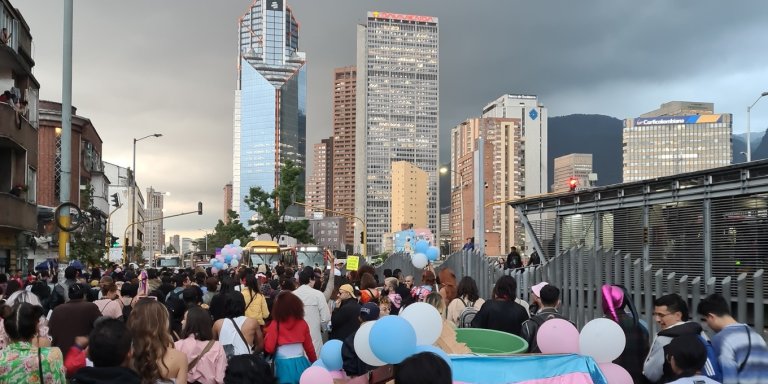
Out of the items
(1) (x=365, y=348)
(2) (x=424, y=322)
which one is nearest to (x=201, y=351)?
(1) (x=365, y=348)

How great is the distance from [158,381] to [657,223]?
1241 centimetres

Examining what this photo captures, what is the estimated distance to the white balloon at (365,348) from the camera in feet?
15.8

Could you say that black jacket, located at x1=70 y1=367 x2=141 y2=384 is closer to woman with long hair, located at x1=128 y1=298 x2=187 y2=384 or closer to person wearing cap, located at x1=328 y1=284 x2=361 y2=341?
woman with long hair, located at x1=128 y1=298 x2=187 y2=384

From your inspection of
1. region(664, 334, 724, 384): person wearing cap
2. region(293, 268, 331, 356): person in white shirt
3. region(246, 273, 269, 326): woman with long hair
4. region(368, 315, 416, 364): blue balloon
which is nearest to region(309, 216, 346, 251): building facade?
region(246, 273, 269, 326): woman with long hair

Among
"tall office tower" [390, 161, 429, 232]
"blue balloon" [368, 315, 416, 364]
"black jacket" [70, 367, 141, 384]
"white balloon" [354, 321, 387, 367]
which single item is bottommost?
"black jacket" [70, 367, 141, 384]

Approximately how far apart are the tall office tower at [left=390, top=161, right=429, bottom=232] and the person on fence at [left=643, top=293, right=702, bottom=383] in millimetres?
181826

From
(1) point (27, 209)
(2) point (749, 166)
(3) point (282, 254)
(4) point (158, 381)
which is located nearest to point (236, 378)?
(4) point (158, 381)

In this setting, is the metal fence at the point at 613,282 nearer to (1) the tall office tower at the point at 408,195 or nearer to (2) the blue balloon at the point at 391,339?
(2) the blue balloon at the point at 391,339

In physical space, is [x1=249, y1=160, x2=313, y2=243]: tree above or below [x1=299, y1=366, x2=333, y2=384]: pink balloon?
above

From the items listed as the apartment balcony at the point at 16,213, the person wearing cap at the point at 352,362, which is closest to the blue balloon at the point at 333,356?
the person wearing cap at the point at 352,362

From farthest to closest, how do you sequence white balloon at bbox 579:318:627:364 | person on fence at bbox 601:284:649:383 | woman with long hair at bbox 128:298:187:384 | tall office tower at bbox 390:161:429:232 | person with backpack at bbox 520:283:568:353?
tall office tower at bbox 390:161:429:232 → person with backpack at bbox 520:283:568:353 → person on fence at bbox 601:284:649:383 → white balloon at bbox 579:318:627:364 → woman with long hair at bbox 128:298:187:384

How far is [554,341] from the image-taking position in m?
5.84

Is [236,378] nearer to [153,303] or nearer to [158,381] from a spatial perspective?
[158,381]

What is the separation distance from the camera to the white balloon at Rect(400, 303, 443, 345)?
16.3 ft
